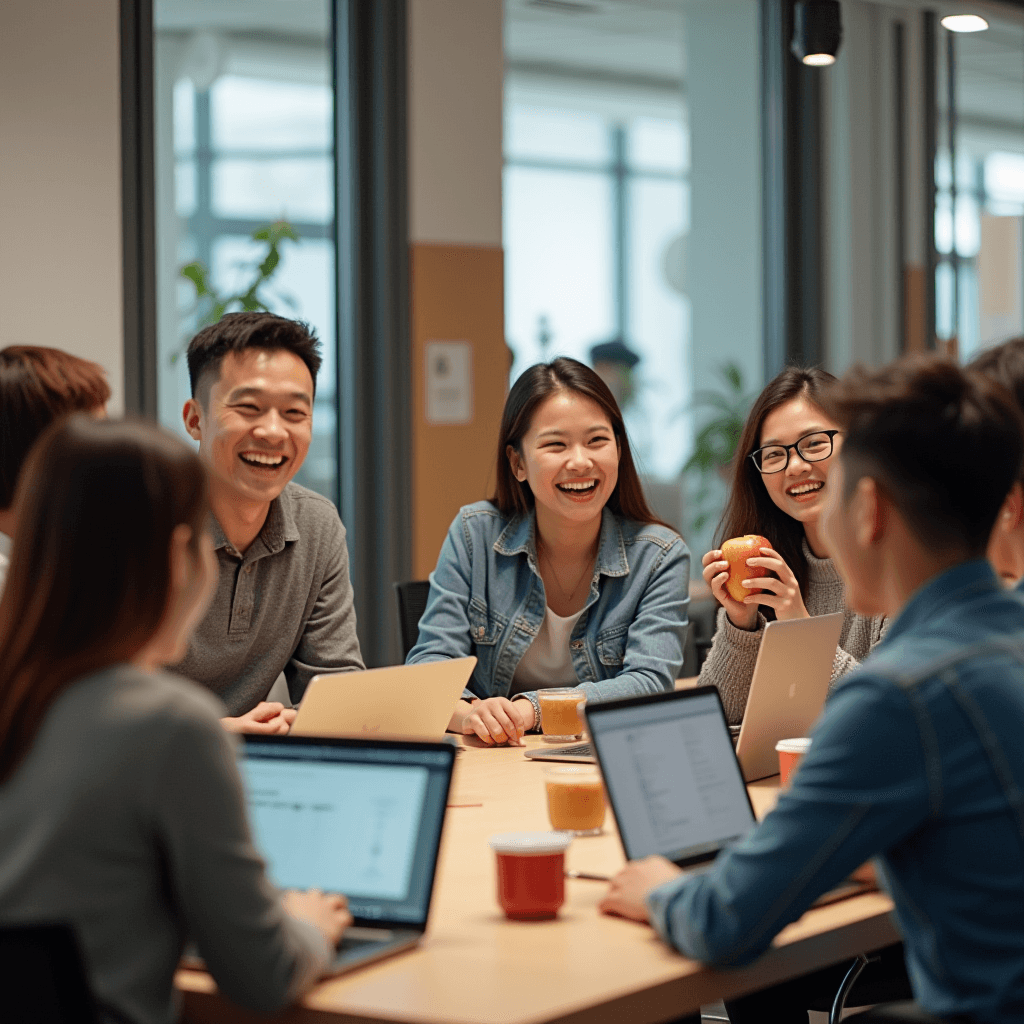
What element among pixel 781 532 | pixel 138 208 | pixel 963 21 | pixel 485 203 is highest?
pixel 963 21

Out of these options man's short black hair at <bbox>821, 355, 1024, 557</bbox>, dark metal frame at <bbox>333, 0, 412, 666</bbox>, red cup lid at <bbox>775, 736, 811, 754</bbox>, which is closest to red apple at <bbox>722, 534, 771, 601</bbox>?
red cup lid at <bbox>775, 736, 811, 754</bbox>

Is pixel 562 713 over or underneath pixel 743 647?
underneath

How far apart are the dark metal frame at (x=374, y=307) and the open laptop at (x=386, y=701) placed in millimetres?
2534

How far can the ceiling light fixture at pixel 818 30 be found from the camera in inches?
183

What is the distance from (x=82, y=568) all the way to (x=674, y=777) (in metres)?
0.82

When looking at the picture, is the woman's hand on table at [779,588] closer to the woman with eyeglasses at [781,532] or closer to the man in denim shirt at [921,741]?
the woman with eyeglasses at [781,532]

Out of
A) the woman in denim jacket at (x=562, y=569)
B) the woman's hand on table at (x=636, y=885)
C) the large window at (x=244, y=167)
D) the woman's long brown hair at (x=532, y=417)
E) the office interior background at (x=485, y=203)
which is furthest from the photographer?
the large window at (x=244, y=167)

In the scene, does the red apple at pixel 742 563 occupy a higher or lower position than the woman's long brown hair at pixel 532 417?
lower

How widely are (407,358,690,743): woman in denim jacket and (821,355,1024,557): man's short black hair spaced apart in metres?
1.57

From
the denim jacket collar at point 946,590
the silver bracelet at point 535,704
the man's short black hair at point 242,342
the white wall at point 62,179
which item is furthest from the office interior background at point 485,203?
the denim jacket collar at point 946,590

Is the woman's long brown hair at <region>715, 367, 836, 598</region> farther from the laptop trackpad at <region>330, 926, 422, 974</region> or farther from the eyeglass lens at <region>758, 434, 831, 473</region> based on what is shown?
the laptop trackpad at <region>330, 926, 422, 974</region>

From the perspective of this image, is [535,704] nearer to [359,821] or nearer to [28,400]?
[28,400]

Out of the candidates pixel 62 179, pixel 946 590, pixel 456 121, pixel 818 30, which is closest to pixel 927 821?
pixel 946 590

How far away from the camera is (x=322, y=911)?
5.11 feet
